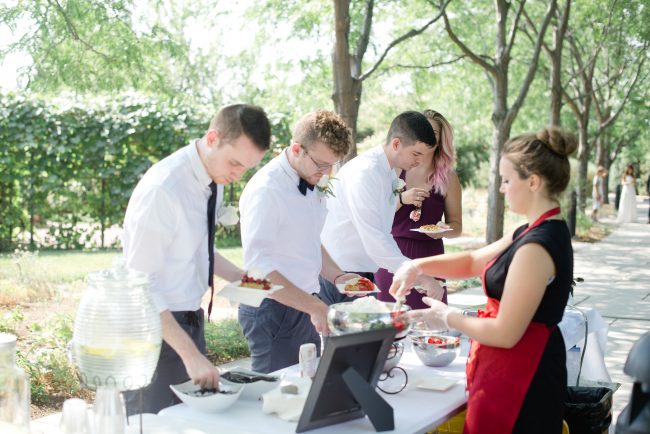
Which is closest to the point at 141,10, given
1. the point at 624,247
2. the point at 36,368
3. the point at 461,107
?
the point at 36,368

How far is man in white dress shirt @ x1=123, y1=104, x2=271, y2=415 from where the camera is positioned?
282 cm

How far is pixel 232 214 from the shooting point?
11.3ft

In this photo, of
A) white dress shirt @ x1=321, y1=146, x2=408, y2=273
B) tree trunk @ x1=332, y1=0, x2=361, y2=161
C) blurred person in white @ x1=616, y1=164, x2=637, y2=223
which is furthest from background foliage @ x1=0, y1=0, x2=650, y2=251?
blurred person in white @ x1=616, y1=164, x2=637, y2=223

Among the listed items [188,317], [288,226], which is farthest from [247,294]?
[288,226]

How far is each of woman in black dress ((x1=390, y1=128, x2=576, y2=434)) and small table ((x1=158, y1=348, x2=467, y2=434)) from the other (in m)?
0.14

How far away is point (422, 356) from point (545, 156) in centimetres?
115

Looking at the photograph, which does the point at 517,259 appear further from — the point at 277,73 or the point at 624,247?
the point at 624,247

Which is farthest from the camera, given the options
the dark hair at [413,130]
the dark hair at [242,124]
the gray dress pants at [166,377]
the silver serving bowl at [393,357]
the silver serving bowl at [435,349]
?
the dark hair at [413,130]

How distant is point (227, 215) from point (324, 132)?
24.4 inches

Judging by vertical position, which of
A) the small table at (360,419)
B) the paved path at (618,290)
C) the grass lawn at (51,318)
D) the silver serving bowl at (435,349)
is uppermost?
the silver serving bowl at (435,349)

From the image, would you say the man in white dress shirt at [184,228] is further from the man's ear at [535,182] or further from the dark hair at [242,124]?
the man's ear at [535,182]

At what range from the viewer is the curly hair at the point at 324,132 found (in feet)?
12.0

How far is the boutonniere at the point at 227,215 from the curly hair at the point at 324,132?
1.71 ft

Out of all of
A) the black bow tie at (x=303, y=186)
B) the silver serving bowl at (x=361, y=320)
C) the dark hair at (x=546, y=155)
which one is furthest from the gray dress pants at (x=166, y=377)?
the dark hair at (x=546, y=155)
